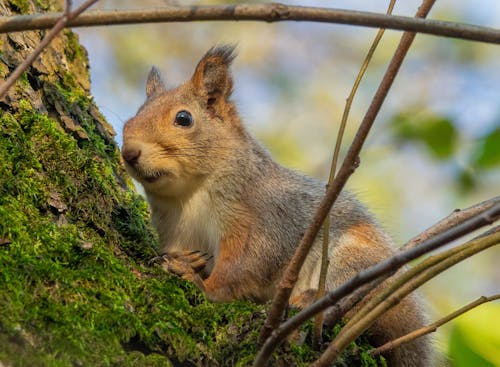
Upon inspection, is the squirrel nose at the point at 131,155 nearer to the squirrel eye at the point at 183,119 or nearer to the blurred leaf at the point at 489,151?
the squirrel eye at the point at 183,119

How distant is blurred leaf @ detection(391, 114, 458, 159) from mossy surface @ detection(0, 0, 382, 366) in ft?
3.18

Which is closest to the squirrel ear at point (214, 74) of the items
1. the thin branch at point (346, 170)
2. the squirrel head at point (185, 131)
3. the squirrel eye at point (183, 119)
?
the squirrel head at point (185, 131)

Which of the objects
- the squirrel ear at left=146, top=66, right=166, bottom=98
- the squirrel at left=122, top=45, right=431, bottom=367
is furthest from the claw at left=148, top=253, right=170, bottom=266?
the squirrel ear at left=146, top=66, right=166, bottom=98

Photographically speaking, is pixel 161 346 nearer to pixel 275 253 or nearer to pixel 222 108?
pixel 275 253

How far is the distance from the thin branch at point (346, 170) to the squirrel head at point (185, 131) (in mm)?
1804

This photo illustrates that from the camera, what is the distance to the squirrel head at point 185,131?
401cm

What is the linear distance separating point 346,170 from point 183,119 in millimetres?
2316

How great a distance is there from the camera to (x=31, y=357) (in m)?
2.07

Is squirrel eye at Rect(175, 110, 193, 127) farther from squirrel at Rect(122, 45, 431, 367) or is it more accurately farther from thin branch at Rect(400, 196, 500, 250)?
thin branch at Rect(400, 196, 500, 250)

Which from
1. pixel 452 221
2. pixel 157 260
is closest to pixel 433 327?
pixel 452 221

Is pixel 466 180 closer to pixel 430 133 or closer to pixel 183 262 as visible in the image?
pixel 430 133

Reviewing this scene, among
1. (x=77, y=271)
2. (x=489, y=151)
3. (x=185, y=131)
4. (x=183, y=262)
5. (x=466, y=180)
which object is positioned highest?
(x=185, y=131)

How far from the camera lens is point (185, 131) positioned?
4.28 m

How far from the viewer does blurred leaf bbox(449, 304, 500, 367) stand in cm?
160
